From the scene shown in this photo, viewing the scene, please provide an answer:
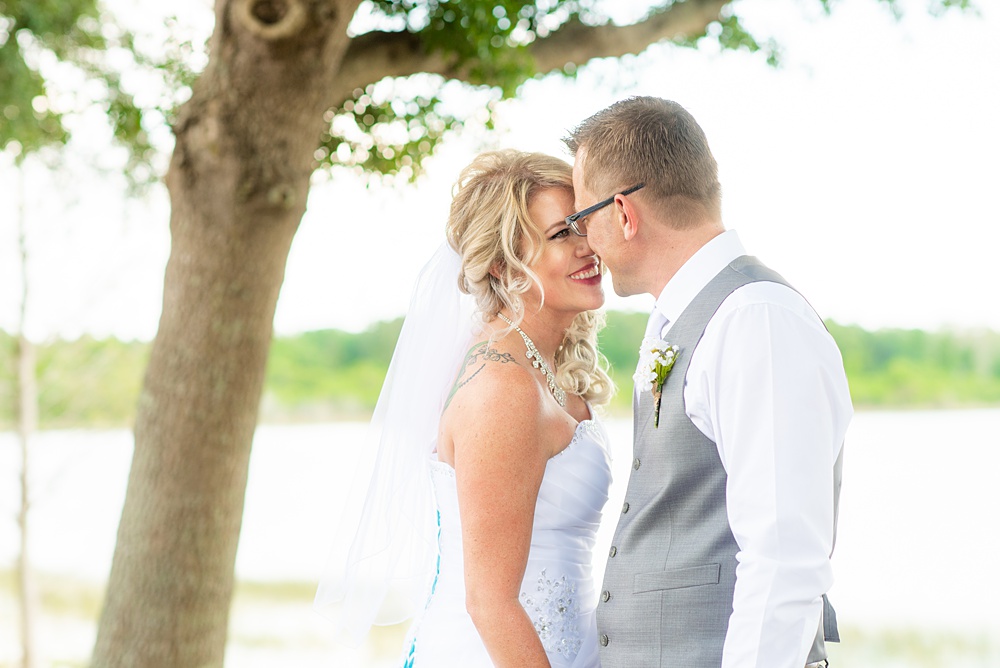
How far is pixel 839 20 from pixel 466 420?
3.68 meters

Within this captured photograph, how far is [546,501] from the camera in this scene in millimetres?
2271

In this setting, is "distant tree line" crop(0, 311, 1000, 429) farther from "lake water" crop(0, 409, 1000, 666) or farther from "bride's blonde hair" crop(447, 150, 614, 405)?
"bride's blonde hair" crop(447, 150, 614, 405)

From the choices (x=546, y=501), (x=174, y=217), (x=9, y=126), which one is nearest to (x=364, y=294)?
(x=9, y=126)

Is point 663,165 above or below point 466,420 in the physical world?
above

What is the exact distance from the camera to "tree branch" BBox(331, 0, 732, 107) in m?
3.83

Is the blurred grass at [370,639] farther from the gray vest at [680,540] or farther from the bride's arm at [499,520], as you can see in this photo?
the gray vest at [680,540]

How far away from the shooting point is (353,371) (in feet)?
84.4

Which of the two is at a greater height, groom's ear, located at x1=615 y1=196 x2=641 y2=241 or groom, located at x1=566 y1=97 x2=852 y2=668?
groom's ear, located at x1=615 y1=196 x2=641 y2=241

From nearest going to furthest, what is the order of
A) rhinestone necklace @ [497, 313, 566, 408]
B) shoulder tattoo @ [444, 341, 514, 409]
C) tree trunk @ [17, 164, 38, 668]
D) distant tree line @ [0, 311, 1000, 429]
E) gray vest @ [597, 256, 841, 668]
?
gray vest @ [597, 256, 841, 668] < shoulder tattoo @ [444, 341, 514, 409] < rhinestone necklace @ [497, 313, 566, 408] < tree trunk @ [17, 164, 38, 668] < distant tree line @ [0, 311, 1000, 429]

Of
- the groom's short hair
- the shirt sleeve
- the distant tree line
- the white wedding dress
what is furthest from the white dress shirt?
the distant tree line

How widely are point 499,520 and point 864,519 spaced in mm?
12860

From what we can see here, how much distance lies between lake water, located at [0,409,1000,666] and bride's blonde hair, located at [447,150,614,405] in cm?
656

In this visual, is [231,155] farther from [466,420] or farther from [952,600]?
[952,600]

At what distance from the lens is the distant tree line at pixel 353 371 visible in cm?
933
